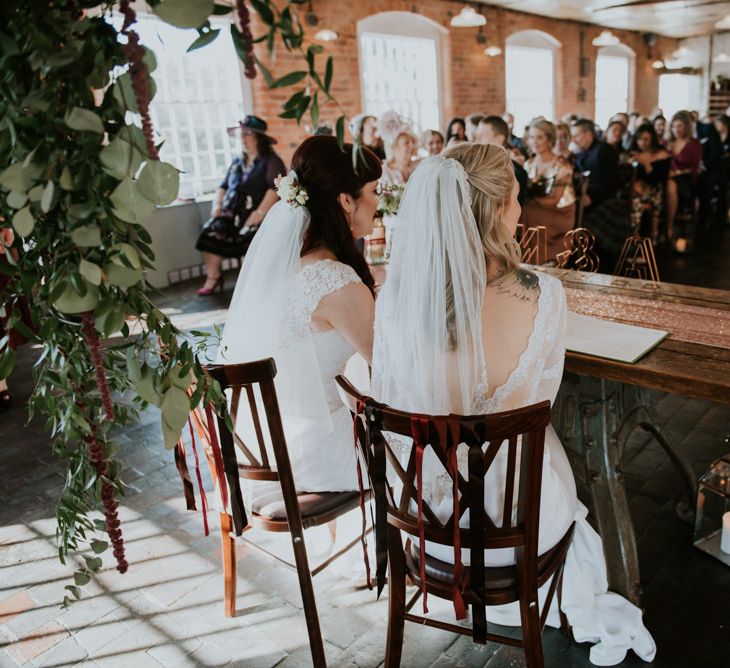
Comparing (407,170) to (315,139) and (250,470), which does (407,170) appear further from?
(250,470)

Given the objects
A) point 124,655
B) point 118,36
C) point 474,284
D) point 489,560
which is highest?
point 118,36

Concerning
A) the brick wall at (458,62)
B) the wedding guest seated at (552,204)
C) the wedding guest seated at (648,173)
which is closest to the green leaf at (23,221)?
the brick wall at (458,62)

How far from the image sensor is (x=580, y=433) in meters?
2.10

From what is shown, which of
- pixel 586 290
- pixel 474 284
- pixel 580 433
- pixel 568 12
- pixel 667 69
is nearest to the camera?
pixel 474 284

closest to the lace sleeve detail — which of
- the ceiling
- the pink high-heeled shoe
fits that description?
the pink high-heeled shoe

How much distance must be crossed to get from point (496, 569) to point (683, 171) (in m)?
7.66

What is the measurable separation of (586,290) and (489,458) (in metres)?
1.32

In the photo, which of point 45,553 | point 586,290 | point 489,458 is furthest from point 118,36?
point 45,553

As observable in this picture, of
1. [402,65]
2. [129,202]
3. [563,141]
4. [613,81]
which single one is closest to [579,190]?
[563,141]

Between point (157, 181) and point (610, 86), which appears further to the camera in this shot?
point (610, 86)

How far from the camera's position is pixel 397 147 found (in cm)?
564

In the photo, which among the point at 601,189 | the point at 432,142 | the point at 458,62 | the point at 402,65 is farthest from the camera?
the point at 458,62

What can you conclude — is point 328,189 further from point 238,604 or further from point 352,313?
point 238,604

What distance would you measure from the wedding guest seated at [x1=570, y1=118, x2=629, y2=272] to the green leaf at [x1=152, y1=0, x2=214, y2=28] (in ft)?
19.1
